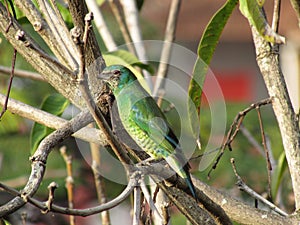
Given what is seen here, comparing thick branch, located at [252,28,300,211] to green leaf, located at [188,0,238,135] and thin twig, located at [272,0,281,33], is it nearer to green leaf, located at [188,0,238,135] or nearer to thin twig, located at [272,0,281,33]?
thin twig, located at [272,0,281,33]

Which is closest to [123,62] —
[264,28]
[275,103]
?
[275,103]

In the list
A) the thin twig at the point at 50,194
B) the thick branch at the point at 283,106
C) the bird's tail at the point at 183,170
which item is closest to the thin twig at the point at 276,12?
the thick branch at the point at 283,106

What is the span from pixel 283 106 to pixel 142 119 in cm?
33

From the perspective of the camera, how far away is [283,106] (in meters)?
1.17

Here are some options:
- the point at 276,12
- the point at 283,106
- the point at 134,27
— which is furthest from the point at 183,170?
the point at 134,27

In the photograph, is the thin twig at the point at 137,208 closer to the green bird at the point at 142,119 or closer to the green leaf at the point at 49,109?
the green bird at the point at 142,119

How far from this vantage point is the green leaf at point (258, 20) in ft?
2.92

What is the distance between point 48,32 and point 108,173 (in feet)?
2.71

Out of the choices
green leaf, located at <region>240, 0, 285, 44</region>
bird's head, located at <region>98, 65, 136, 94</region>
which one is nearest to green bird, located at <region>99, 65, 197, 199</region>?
bird's head, located at <region>98, 65, 136, 94</region>

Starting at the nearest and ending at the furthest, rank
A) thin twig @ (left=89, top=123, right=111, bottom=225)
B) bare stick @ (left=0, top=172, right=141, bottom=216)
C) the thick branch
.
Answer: bare stick @ (left=0, top=172, right=141, bottom=216) → the thick branch → thin twig @ (left=89, top=123, right=111, bottom=225)

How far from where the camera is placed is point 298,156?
1153 millimetres

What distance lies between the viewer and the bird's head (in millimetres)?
1196

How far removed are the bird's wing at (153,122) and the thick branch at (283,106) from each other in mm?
243

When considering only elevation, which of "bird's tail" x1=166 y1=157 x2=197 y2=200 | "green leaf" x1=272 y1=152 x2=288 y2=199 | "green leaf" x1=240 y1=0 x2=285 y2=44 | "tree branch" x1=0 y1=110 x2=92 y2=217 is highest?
"green leaf" x1=240 y1=0 x2=285 y2=44
